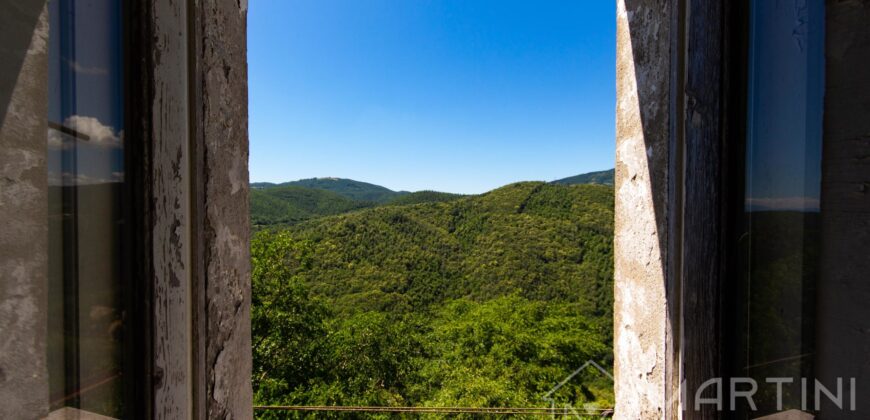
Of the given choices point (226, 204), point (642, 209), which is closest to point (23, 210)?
point (226, 204)

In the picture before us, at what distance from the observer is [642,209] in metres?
1.08

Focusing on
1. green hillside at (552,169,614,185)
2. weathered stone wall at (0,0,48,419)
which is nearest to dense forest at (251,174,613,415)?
green hillside at (552,169,614,185)

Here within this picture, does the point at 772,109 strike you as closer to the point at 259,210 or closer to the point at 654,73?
the point at 654,73

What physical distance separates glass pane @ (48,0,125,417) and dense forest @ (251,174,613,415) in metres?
13.0

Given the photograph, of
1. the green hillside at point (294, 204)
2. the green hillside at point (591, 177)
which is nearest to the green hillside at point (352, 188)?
the green hillside at point (294, 204)

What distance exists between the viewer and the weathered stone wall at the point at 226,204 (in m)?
0.86

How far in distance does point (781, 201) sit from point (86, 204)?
153cm

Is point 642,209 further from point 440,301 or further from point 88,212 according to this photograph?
point 440,301

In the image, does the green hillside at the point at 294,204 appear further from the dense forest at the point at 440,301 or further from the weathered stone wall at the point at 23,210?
the weathered stone wall at the point at 23,210

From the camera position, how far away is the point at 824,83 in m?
0.77

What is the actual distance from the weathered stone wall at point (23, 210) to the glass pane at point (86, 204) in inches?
0.9

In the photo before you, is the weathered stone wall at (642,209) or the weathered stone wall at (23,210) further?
the weathered stone wall at (642,209)

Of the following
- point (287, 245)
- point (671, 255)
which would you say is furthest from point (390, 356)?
point (671, 255)

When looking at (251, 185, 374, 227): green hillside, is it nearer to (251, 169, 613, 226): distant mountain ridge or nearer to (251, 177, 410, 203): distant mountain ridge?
(251, 169, 613, 226): distant mountain ridge
